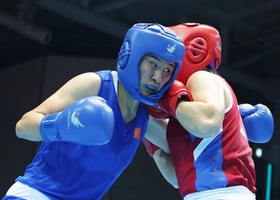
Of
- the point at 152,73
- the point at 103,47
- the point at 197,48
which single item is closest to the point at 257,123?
the point at 197,48

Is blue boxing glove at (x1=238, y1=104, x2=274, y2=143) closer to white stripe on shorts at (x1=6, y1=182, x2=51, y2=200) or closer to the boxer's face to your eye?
the boxer's face

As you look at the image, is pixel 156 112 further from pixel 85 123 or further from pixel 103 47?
pixel 103 47

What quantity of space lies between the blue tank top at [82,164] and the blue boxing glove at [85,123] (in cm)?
17

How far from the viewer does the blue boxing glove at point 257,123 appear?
2.16 metres

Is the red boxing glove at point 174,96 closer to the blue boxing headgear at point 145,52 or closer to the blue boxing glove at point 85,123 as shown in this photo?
the blue boxing headgear at point 145,52

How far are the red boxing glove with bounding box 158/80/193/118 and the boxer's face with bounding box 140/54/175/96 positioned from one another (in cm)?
4

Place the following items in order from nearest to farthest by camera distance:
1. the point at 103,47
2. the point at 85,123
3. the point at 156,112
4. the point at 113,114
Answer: the point at 85,123 < the point at 113,114 < the point at 156,112 < the point at 103,47

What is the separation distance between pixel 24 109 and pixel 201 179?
3892mm

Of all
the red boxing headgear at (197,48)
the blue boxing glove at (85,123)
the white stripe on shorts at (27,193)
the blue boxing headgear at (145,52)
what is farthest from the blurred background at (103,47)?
the blue boxing glove at (85,123)

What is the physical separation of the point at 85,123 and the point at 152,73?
330mm

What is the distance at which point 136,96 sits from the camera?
192 centimetres

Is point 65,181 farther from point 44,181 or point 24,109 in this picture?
point 24,109

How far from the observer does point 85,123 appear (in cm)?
166

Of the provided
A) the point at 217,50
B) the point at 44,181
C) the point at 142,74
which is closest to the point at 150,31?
the point at 142,74
